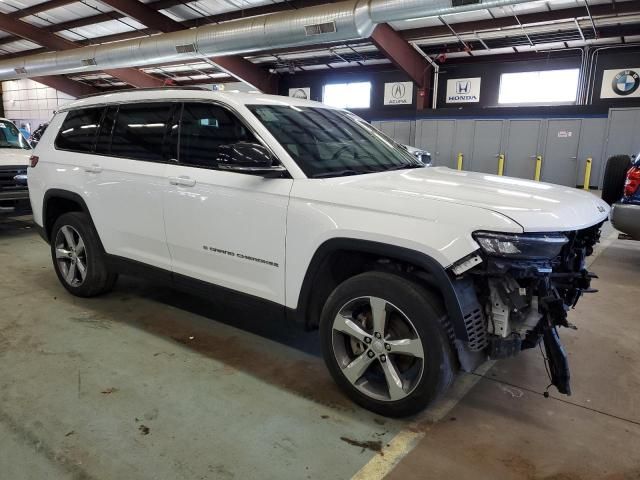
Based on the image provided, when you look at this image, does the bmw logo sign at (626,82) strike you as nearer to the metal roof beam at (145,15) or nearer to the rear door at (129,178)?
the metal roof beam at (145,15)

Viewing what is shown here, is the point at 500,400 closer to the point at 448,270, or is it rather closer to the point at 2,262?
the point at 448,270

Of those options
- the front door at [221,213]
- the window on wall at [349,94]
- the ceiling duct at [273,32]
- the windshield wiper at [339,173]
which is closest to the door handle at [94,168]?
the front door at [221,213]

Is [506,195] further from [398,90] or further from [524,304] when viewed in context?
[398,90]

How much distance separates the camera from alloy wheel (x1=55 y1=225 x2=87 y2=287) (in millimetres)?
4066

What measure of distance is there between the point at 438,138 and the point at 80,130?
13447mm

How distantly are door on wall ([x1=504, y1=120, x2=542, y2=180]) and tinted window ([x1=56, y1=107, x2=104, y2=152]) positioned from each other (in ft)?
43.0

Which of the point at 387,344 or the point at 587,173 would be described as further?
the point at 587,173

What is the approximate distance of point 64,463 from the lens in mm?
2109

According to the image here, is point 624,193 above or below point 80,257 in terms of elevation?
above

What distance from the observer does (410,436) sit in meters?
2.36

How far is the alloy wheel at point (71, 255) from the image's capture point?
13.3ft

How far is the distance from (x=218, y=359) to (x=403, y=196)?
167 centimetres

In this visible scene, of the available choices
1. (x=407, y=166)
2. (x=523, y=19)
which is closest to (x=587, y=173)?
(x=523, y=19)

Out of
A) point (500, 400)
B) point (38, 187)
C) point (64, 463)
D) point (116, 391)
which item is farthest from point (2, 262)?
point (500, 400)
